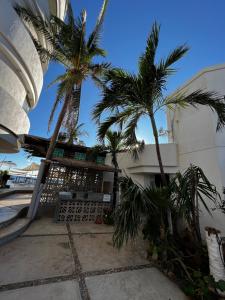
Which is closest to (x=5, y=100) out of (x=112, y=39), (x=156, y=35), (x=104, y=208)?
(x=112, y=39)

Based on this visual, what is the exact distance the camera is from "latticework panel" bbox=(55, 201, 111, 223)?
21.4 ft

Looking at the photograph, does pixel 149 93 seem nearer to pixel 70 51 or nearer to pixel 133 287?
pixel 70 51

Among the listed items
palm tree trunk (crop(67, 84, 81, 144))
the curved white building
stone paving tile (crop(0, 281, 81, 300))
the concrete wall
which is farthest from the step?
the concrete wall

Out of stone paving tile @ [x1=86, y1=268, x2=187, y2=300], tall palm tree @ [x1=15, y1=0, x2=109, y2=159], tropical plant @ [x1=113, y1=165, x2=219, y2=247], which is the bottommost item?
stone paving tile @ [x1=86, y1=268, x2=187, y2=300]

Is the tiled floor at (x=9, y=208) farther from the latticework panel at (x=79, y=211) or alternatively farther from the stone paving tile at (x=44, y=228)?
the latticework panel at (x=79, y=211)

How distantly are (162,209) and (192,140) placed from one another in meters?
3.73

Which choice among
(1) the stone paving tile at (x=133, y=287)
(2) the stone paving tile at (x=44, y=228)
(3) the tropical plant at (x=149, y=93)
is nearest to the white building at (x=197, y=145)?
(3) the tropical plant at (x=149, y=93)

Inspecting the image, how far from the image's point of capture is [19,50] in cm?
662

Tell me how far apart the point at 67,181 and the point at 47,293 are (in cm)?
631

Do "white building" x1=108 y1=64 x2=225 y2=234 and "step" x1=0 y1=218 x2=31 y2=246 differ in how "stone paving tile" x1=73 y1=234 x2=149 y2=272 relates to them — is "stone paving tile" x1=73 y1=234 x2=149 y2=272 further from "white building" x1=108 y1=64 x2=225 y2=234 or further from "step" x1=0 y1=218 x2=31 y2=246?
"white building" x1=108 y1=64 x2=225 y2=234

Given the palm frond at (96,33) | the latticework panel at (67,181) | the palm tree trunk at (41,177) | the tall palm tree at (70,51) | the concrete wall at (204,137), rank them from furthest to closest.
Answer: the latticework panel at (67,181) < the palm frond at (96,33) < the palm tree trunk at (41,177) < the tall palm tree at (70,51) < the concrete wall at (204,137)

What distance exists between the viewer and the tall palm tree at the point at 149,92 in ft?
13.9

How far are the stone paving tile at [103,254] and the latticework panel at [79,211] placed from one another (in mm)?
1846

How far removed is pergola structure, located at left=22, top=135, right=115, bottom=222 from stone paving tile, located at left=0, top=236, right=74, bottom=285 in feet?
7.38
